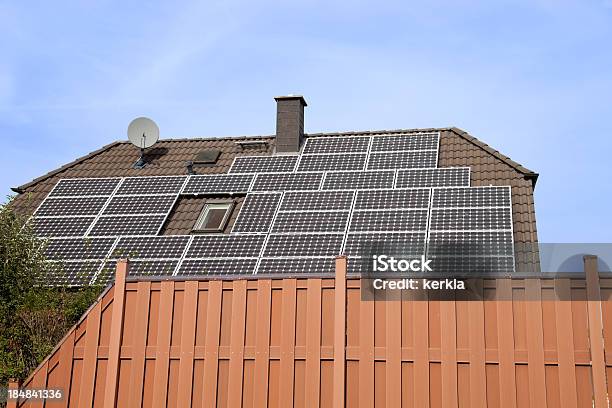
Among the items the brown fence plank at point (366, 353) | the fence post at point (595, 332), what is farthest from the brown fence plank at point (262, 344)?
the fence post at point (595, 332)

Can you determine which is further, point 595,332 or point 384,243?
point 384,243

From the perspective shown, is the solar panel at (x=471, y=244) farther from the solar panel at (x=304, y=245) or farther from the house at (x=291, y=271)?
the solar panel at (x=304, y=245)

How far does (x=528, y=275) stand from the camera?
404 inches

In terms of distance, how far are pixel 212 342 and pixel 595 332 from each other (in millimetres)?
5774

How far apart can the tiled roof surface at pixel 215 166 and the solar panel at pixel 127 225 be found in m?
0.51

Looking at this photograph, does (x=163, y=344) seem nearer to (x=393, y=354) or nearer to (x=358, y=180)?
(x=393, y=354)

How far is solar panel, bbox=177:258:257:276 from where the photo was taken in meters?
17.0

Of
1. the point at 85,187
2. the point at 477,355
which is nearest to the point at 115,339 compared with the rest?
the point at 477,355

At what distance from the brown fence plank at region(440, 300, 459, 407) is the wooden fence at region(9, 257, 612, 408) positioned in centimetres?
2

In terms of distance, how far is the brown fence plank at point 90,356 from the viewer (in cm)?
1141

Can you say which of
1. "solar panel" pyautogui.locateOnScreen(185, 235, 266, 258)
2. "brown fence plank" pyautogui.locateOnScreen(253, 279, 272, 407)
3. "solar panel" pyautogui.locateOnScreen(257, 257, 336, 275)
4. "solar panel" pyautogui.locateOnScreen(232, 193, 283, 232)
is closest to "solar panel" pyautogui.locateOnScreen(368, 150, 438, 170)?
"solar panel" pyautogui.locateOnScreen(232, 193, 283, 232)

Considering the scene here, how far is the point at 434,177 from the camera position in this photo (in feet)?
67.8

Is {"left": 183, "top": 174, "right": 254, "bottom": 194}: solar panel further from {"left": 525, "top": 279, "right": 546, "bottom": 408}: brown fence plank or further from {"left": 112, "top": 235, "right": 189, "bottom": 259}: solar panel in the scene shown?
{"left": 525, "top": 279, "right": 546, "bottom": 408}: brown fence plank

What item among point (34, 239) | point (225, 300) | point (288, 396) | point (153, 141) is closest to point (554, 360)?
point (288, 396)
